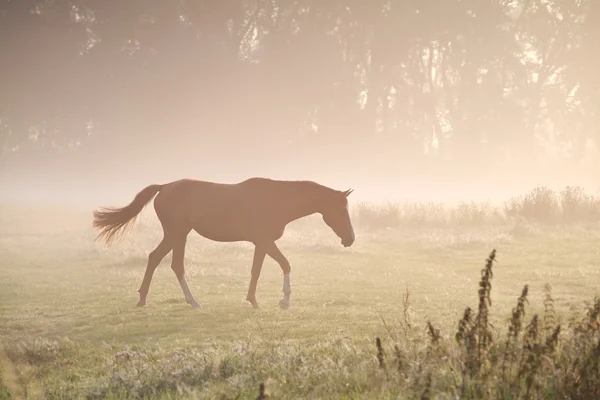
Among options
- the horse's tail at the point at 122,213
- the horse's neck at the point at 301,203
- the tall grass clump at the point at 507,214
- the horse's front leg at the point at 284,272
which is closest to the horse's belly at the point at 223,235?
the horse's front leg at the point at 284,272

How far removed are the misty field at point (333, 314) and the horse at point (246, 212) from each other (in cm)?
108

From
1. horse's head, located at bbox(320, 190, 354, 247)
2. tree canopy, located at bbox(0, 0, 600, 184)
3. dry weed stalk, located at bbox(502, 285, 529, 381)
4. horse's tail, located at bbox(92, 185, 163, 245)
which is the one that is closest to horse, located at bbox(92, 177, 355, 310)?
horse's head, located at bbox(320, 190, 354, 247)

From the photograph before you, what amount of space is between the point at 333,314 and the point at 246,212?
2836mm

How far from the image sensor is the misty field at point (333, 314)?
5691 millimetres

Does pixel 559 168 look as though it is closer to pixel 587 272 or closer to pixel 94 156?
pixel 94 156

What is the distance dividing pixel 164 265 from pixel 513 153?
52803 millimetres

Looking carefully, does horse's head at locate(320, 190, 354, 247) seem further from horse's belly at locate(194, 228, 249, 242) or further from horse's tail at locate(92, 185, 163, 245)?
horse's tail at locate(92, 185, 163, 245)

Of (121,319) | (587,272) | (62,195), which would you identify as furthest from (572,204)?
(62,195)

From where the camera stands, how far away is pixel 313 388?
632 centimetres

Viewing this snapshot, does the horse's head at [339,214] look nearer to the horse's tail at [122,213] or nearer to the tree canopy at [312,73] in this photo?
the horse's tail at [122,213]

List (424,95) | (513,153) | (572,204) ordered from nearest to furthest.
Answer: (572,204)
(424,95)
(513,153)

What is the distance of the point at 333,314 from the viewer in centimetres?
1234

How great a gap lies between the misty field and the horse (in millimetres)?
1084

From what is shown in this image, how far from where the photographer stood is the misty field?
5.69 meters
